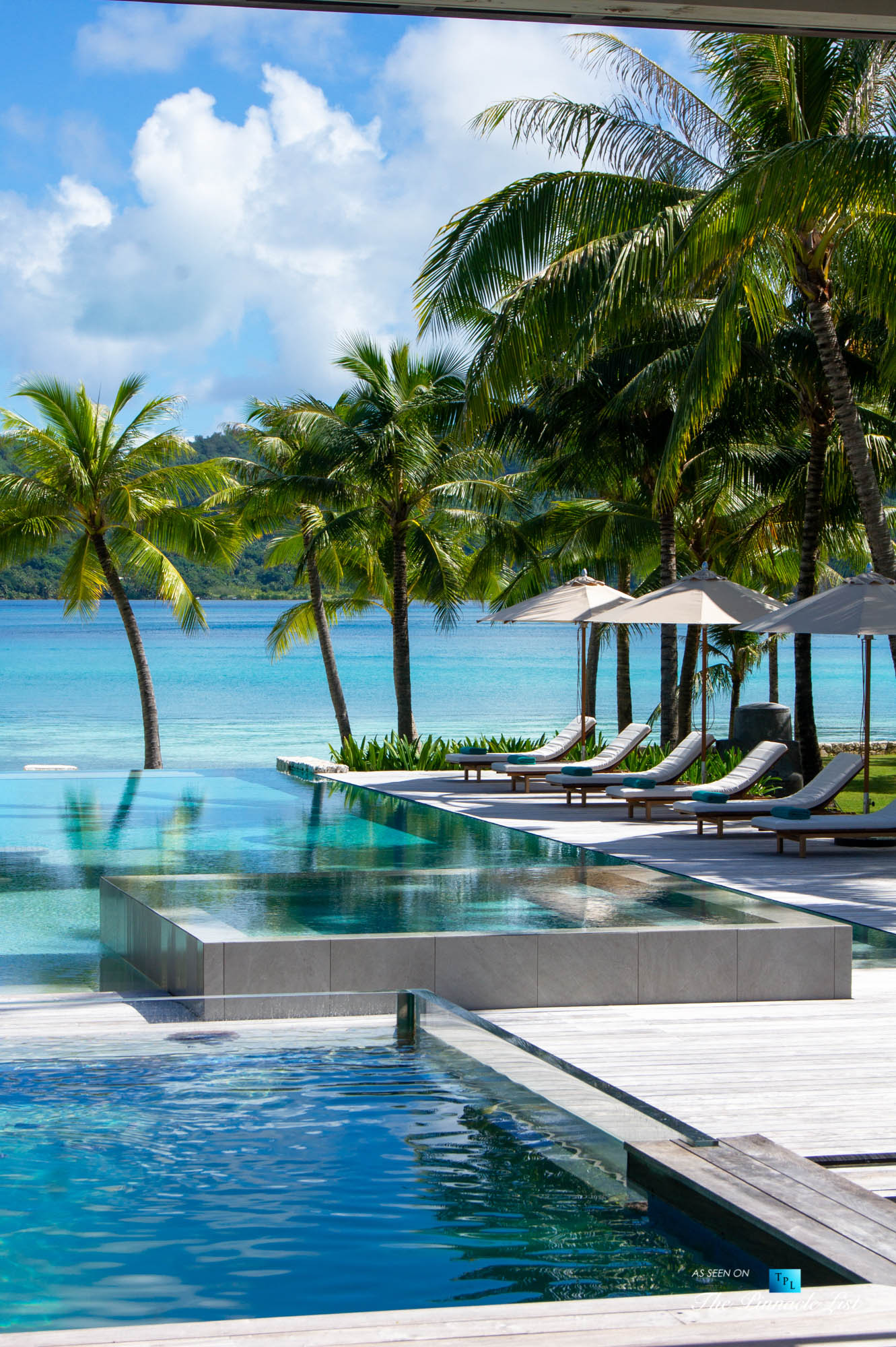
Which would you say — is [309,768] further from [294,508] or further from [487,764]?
[294,508]

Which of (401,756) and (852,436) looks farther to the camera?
(401,756)

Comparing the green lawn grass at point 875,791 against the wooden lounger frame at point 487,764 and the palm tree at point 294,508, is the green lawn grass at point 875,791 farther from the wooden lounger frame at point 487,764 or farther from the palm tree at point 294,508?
the palm tree at point 294,508

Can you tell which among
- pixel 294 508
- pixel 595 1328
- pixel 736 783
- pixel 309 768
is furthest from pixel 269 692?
pixel 595 1328

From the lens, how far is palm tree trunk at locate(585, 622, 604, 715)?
25.5 meters

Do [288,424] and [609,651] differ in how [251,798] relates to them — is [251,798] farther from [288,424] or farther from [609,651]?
[609,651]

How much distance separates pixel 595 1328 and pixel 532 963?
4151 millimetres

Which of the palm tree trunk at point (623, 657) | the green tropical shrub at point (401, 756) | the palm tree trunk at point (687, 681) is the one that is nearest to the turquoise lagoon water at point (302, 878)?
the green tropical shrub at point (401, 756)

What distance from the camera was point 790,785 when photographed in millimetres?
15891

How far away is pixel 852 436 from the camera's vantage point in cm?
1383

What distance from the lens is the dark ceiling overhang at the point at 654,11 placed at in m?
2.69

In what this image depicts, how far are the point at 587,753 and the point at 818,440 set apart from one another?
5155mm

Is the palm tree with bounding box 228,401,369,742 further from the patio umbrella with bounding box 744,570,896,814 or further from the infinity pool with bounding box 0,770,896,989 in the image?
the patio umbrella with bounding box 744,570,896,814

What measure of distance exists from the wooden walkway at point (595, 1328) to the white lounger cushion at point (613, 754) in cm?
1273

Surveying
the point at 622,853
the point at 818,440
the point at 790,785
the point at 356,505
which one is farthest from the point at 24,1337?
the point at 356,505
